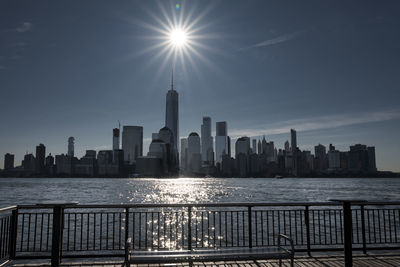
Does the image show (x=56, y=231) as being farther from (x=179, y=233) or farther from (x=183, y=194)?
(x=183, y=194)

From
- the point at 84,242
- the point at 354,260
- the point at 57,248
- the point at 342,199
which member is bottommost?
the point at 84,242

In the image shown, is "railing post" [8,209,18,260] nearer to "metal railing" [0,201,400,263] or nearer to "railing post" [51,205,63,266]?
"metal railing" [0,201,400,263]

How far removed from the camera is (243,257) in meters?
4.85

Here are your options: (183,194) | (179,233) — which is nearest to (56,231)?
(179,233)

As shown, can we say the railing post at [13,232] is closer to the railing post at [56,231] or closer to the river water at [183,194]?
the railing post at [56,231]

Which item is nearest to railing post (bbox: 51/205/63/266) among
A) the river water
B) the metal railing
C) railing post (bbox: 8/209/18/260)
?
the metal railing

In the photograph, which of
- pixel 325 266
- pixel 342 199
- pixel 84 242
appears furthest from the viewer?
pixel 84 242

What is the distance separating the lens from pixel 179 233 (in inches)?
914

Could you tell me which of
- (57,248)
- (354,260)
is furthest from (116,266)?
(354,260)

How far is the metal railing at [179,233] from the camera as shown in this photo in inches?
254

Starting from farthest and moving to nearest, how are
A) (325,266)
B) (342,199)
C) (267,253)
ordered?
(325,266), (342,199), (267,253)

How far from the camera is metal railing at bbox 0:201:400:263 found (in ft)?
21.2

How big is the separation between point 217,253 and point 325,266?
10.2ft

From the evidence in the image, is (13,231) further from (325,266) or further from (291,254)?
(325,266)
